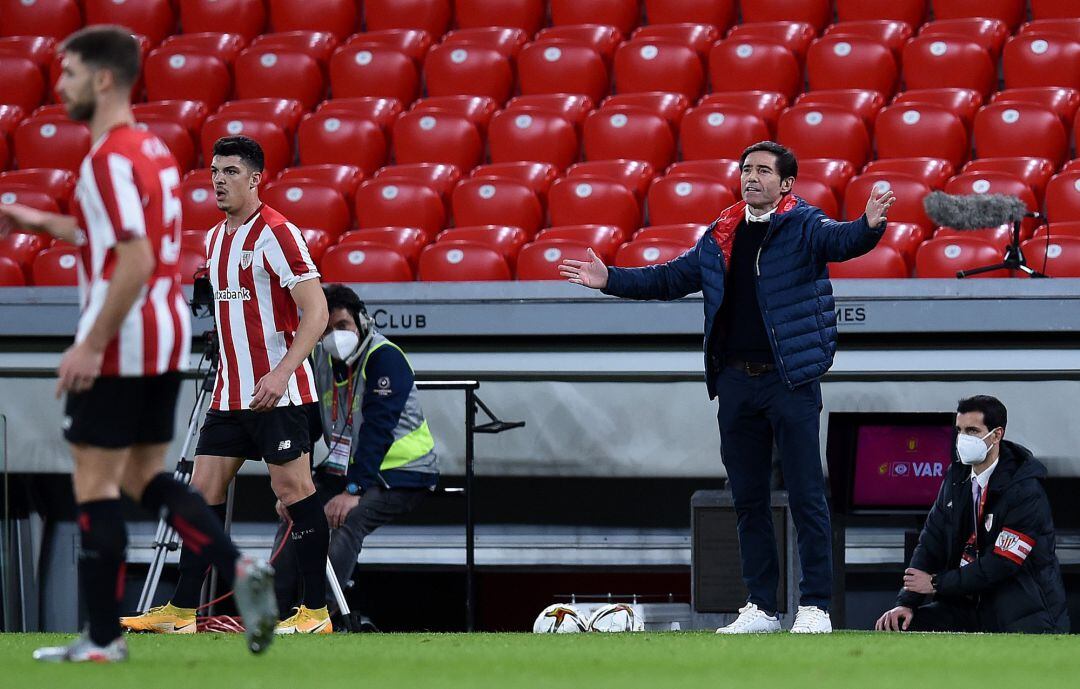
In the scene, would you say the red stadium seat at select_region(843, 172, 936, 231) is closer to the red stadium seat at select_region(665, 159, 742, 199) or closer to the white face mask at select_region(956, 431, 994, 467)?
the red stadium seat at select_region(665, 159, 742, 199)

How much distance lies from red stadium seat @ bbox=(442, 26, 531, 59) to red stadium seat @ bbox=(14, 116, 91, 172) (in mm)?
2432

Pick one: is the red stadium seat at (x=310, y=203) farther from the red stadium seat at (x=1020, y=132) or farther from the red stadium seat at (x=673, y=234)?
the red stadium seat at (x=1020, y=132)

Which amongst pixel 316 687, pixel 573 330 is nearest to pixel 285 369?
pixel 316 687

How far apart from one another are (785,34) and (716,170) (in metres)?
1.46

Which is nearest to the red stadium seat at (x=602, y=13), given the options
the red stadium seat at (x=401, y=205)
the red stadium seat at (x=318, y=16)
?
the red stadium seat at (x=318, y=16)

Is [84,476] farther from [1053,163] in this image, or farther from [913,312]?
[1053,163]

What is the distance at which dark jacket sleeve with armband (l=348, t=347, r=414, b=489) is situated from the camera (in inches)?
249

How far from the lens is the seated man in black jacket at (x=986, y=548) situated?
580 cm

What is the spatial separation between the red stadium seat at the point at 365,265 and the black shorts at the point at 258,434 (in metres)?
2.67

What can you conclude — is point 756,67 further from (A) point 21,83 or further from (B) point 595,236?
(A) point 21,83

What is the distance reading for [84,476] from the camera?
11.4ft

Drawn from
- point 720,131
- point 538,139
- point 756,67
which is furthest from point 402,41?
point 720,131

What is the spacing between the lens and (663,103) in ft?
29.5

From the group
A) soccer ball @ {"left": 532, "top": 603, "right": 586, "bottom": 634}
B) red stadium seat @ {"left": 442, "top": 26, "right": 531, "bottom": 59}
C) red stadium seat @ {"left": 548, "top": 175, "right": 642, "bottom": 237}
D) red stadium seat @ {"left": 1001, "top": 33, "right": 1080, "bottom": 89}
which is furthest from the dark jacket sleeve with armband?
red stadium seat @ {"left": 1001, "top": 33, "right": 1080, "bottom": 89}
